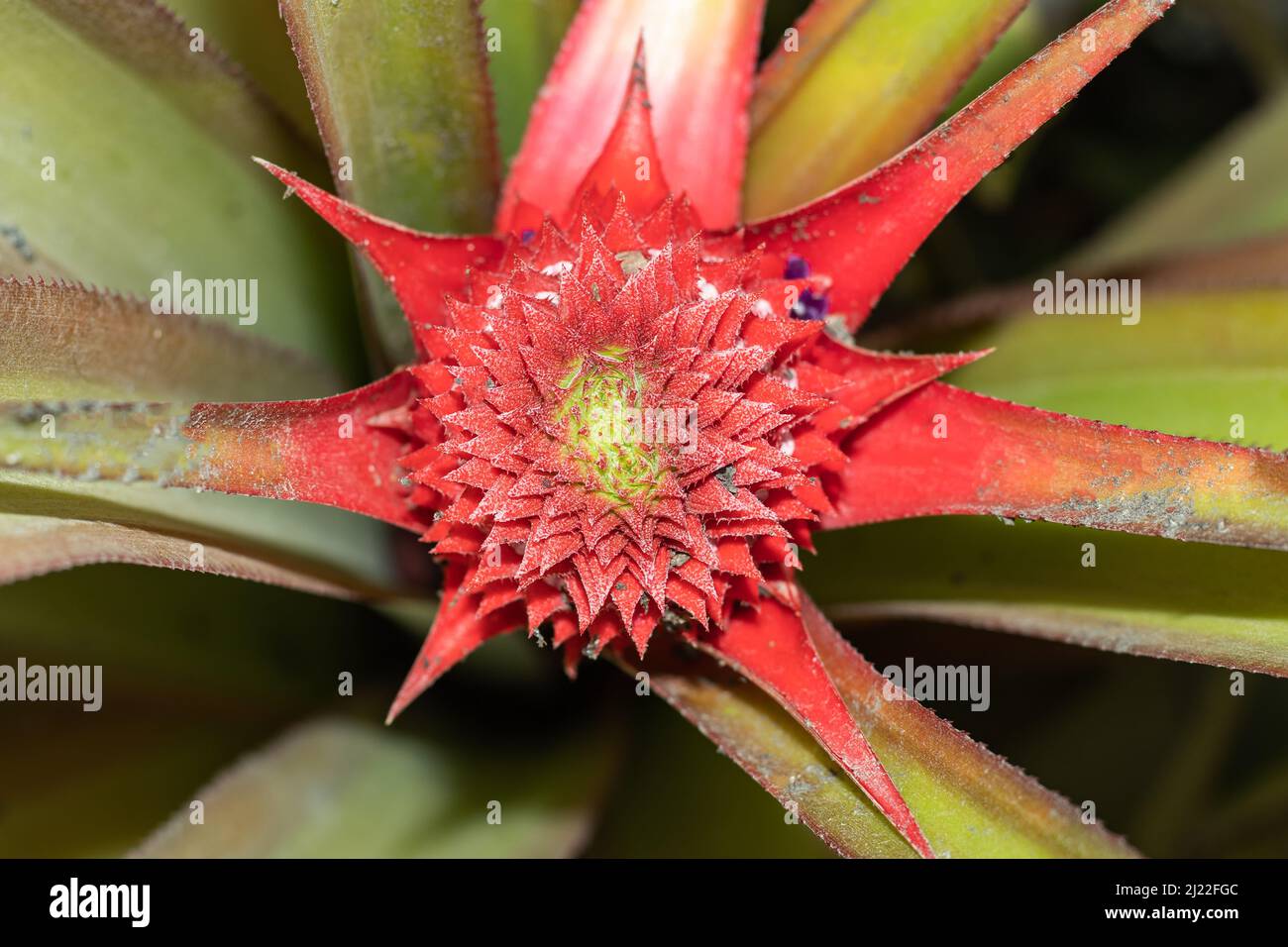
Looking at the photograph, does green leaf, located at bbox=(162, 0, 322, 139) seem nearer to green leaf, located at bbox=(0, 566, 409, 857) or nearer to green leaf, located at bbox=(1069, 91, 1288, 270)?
green leaf, located at bbox=(0, 566, 409, 857)

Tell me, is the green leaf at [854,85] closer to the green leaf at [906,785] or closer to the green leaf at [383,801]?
the green leaf at [906,785]

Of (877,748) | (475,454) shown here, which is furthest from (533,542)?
(877,748)

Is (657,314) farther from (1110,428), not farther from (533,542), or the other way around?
(1110,428)

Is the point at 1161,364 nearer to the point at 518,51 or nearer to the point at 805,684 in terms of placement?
the point at 805,684

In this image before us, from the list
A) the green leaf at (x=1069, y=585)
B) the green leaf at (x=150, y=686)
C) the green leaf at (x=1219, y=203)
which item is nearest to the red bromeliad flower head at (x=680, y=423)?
the green leaf at (x=1069, y=585)

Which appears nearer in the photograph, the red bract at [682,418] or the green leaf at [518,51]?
the red bract at [682,418]

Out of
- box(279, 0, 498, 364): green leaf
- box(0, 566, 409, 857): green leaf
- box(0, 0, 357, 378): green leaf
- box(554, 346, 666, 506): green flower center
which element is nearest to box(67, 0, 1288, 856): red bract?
box(554, 346, 666, 506): green flower center

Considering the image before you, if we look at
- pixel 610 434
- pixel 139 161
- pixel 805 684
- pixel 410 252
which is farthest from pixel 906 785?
pixel 139 161
